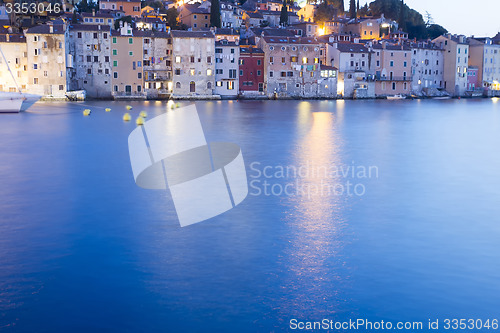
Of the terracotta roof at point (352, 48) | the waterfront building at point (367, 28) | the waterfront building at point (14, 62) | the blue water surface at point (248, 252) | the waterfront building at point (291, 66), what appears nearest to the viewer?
the blue water surface at point (248, 252)

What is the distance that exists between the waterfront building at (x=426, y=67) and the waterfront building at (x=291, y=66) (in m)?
13.6

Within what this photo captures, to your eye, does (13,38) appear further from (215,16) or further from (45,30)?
(215,16)

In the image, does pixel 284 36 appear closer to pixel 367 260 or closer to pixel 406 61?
pixel 406 61

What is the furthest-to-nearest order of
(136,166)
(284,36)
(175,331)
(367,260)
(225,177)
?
(284,36) < (136,166) < (225,177) < (367,260) < (175,331)

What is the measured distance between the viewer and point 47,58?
47.6 m

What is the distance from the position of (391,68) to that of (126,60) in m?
29.2

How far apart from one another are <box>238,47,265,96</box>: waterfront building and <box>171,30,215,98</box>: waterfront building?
346 centimetres

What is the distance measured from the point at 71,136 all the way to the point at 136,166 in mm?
9688

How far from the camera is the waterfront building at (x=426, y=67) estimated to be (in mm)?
64125

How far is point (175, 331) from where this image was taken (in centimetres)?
570

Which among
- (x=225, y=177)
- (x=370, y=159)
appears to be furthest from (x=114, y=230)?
(x=370, y=159)

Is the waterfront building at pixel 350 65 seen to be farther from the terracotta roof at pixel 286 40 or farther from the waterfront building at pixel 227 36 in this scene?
the waterfront building at pixel 227 36

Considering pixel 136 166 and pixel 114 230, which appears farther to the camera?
pixel 136 166

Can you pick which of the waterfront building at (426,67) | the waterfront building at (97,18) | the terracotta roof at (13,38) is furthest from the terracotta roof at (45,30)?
the waterfront building at (426,67)
